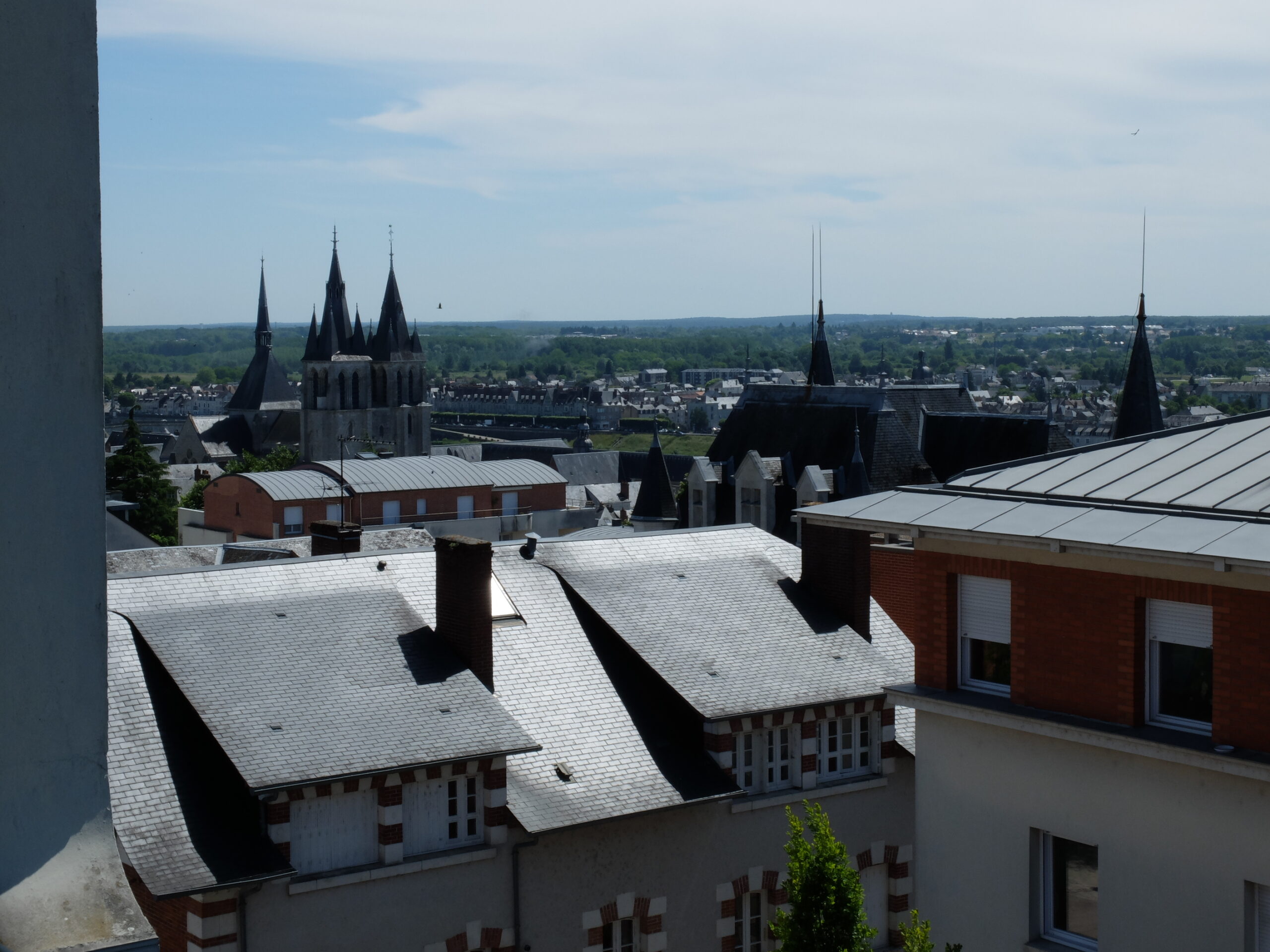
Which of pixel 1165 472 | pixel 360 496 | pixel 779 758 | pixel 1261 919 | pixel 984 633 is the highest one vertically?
pixel 1165 472

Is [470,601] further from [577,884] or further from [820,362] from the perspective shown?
[820,362]

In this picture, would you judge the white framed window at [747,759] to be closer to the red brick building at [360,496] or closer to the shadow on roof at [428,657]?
the shadow on roof at [428,657]

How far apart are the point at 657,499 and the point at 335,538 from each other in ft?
92.3

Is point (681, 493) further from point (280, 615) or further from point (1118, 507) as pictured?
point (1118, 507)

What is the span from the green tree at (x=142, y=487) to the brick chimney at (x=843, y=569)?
218ft

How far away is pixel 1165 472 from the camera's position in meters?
14.6

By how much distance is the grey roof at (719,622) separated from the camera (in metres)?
21.8

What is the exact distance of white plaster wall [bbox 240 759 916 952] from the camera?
17.4 metres

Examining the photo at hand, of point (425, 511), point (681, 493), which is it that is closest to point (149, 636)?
point (681, 493)

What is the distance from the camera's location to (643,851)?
20.2m

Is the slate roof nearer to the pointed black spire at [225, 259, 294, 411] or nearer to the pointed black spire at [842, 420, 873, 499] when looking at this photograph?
the pointed black spire at [842, 420, 873, 499]

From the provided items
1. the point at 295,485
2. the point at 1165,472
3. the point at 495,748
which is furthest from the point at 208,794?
the point at 295,485

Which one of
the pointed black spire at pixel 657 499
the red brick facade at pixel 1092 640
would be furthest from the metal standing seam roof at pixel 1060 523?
the pointed black spire at pixel 657 499

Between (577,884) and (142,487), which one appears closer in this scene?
(577,884)
